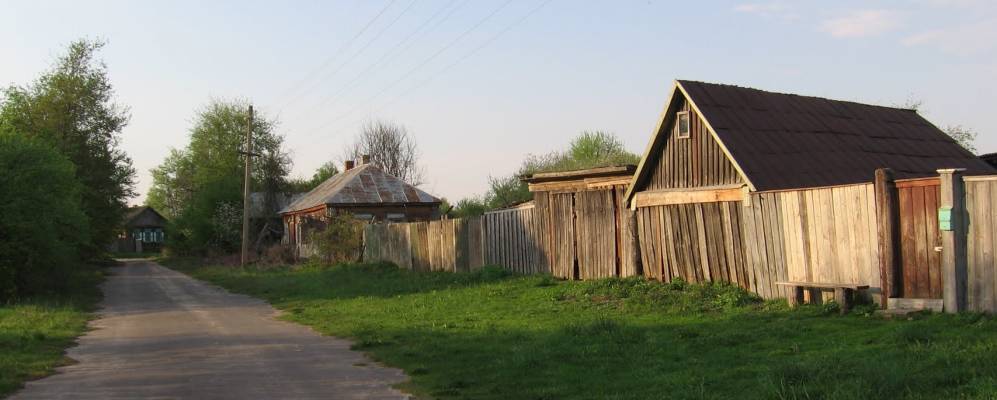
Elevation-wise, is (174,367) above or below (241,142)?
below

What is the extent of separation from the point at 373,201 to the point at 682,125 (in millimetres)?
28958

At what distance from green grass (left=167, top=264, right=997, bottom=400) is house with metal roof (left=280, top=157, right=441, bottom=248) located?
2488 cm

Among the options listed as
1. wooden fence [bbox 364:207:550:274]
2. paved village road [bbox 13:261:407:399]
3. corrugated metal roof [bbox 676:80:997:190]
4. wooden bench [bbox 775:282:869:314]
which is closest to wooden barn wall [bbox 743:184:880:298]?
wooden bench [bbox 775:282:869:314]

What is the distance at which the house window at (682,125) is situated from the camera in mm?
16719

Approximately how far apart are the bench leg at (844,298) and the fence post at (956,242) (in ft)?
4.81

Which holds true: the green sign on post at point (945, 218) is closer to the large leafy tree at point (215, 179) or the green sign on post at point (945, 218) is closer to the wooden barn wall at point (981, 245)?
the wooden barn wall at point (981, 245)

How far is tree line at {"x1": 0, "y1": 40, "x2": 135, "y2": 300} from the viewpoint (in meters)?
22.7

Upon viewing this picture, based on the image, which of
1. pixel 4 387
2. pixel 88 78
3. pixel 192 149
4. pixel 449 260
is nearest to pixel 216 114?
pixel 192 149

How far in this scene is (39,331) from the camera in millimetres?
15117

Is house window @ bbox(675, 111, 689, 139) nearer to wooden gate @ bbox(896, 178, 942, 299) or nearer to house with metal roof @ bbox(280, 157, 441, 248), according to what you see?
wooden gate @ bbox(896, 178, 942, 299)

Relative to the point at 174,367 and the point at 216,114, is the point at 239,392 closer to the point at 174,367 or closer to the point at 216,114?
the point at 174,367

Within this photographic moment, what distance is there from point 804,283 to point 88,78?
41249mm

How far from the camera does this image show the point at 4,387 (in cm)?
941

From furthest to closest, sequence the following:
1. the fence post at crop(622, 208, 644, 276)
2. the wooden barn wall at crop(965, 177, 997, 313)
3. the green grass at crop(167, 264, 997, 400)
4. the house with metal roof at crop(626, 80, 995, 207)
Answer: the fence post at crop(622, 208, 644, 276)
the house with metal roof at crop(626, 80, 995, 207)
the wooden barn wall at crop(965, 177, 997, 313)
the green grass at crop(167, 264, 997, 400)
